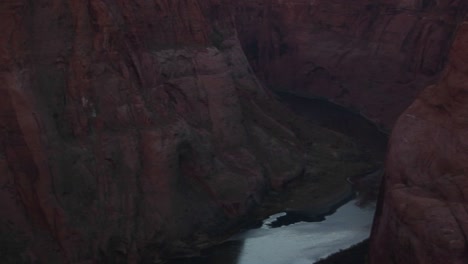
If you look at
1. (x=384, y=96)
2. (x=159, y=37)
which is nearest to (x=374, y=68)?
(x=384, y=96)

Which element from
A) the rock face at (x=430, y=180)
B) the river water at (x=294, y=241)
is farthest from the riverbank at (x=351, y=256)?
the rock face at (x=430, y=180)

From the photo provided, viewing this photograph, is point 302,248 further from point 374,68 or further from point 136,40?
point 374,68

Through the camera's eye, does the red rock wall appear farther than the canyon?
Yes

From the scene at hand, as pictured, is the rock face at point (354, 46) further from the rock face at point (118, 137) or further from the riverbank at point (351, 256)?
the riverbank at point (351, 256)

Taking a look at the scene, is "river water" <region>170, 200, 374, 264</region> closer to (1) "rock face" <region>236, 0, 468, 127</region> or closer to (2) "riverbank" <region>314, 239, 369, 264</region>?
(2) "riverbank" <region>314, 239, 369, 264</region>

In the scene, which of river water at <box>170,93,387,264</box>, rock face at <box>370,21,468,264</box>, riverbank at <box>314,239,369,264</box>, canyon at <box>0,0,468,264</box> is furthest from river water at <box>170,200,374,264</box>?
rock face at <box>370,21,468,264</box>
